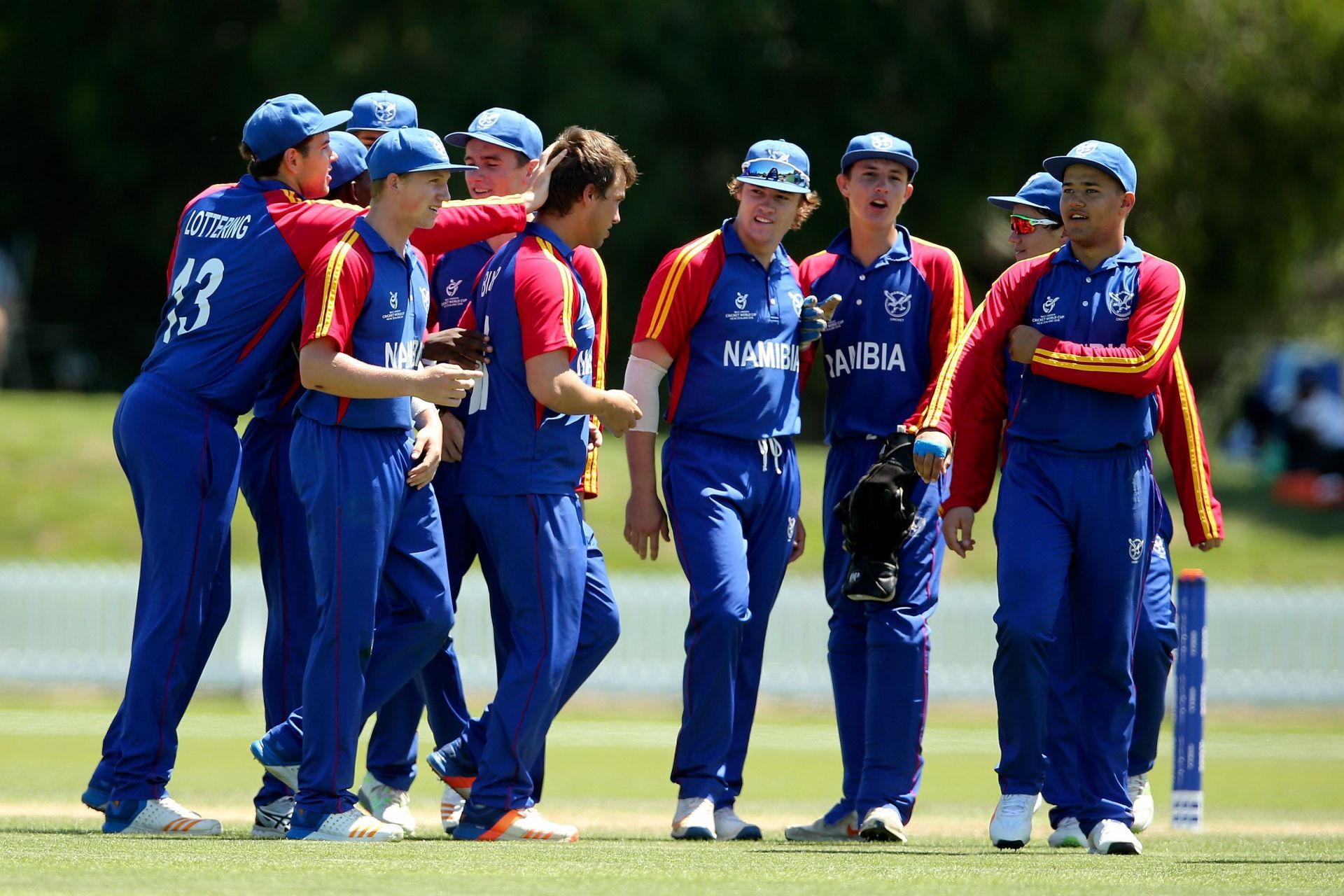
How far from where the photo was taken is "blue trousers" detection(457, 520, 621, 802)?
717cm

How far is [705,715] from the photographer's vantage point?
738 centimetres

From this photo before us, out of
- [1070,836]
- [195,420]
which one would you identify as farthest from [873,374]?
[195,420]

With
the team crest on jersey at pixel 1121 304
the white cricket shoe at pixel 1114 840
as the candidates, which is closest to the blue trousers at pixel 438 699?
the white cricket shoe at pixel 1114 840

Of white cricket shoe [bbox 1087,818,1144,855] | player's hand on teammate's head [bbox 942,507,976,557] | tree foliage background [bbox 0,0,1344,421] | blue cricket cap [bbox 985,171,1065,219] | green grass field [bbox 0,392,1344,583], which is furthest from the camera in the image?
tree foliage background [bbox 0,0,1344,421]

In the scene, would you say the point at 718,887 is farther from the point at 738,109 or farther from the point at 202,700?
the point at 738,109

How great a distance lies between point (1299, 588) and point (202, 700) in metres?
10.5

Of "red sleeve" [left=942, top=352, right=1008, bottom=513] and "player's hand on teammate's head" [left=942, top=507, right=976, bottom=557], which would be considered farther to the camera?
"red sleeve" [left=942, top=352, right=1008, bottom=513]

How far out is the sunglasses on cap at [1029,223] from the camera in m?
8.38

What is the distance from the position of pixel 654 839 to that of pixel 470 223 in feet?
7.87

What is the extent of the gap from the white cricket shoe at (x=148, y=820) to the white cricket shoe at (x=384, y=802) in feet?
2.68

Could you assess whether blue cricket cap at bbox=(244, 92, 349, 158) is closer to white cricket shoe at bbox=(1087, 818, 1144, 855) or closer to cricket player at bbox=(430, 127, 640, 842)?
cricket player at bbox=(430, 127, 640, 842)

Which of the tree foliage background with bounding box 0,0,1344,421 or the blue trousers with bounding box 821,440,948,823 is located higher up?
the tree foliage background with bounding box 0,0,1344,421

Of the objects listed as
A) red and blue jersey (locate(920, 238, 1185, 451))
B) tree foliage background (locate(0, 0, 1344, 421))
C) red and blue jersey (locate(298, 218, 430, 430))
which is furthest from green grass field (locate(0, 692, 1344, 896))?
tree foliage background (locate(0, 0, 1344, 421))

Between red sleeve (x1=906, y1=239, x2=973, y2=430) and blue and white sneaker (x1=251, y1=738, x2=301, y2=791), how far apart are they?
2.72 m
